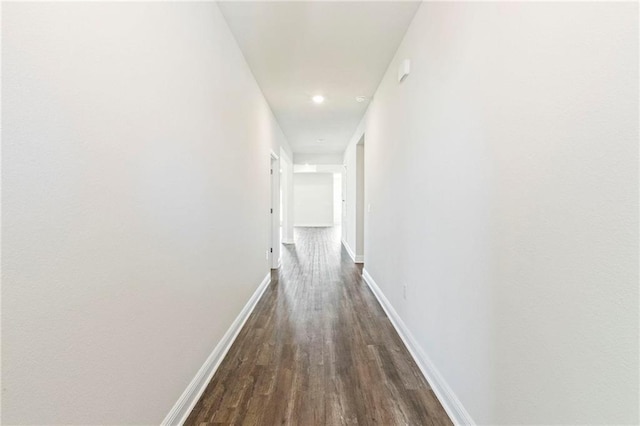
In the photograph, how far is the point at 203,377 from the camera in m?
1.87

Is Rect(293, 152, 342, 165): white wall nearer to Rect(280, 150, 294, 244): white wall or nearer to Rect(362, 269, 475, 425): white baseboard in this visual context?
Rect(280, 150, 294, 244): white wall

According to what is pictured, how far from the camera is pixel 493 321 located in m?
1.26

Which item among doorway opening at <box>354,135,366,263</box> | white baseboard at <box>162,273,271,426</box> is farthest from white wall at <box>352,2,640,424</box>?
doorway opening at <box>354,135,366,263</box>

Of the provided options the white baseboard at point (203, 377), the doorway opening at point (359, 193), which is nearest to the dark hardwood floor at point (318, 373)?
the white baseboard at point (203, 377)

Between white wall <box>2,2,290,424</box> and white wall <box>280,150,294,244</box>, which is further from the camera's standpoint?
white wall <box>280,150,294,244</box>

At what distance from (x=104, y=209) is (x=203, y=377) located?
1352mm

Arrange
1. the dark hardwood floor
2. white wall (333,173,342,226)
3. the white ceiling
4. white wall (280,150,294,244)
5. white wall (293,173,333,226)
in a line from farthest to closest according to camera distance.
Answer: white wall (333,173,342,226)
white wall (293,173,333,226)
white wall (280,150,294,244)
the white ceiling
the dark hardwood floor

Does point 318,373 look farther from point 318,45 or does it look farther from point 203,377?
point 318,45

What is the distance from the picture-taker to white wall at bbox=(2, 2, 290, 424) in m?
0.76

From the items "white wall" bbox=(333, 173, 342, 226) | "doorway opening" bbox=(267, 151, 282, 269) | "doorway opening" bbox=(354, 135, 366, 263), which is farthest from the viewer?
"white wall" bbox=(333, 173, 342, 226)

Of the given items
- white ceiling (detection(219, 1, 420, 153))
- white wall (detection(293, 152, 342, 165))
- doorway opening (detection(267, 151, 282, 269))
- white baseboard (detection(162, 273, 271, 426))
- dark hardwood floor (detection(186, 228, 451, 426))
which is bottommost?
dark hardwood floor (detection(186, 228, 451, 426))

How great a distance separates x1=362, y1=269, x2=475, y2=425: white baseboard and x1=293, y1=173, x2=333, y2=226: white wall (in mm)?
9579

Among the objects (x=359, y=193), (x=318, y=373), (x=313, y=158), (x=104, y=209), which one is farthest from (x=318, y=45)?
(x=313, y=158)

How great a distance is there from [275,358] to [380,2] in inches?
107
